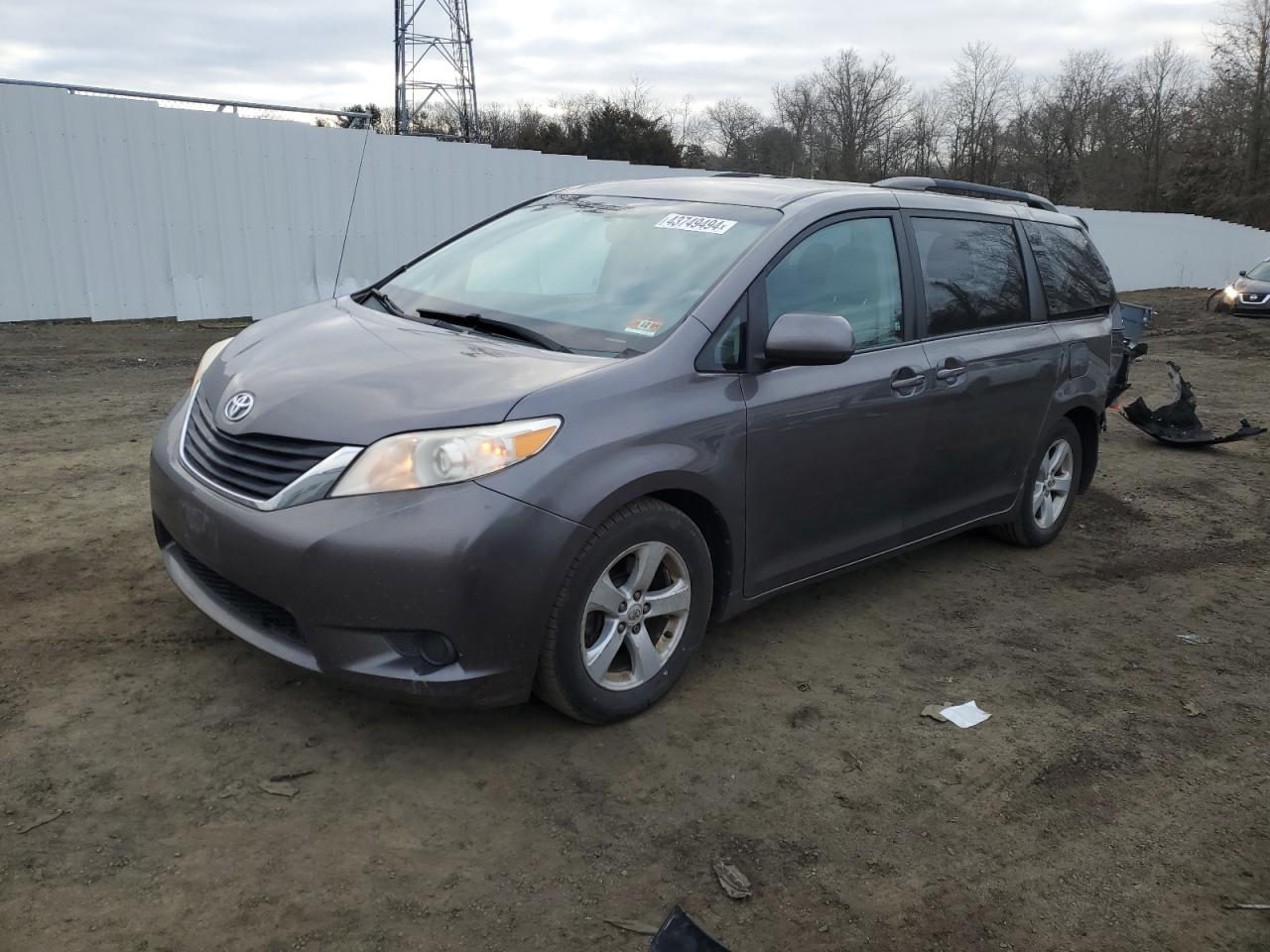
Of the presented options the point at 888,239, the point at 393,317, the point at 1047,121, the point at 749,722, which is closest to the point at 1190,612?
the point at 888,239

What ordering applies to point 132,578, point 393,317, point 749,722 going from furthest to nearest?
point 132,578, point 393,317, point 749,722

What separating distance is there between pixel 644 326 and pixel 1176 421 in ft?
23.0

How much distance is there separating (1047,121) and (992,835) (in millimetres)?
58525

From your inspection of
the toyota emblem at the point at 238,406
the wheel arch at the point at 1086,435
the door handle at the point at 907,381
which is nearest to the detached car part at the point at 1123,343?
the wheel arch at the point at 1086,435

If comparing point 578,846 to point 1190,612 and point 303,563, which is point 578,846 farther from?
point 1190,612

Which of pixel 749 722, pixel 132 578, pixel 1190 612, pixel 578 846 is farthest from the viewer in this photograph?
pixel 1190 612

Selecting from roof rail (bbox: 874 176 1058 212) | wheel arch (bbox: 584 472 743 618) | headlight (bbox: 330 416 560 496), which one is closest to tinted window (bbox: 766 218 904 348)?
roof rail (bbox: 874 176 1058 212)

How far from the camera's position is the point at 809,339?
11.7 feet

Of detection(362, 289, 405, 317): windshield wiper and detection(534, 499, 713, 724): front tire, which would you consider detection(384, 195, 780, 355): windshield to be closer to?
detection(362, 289, 405, 317): windshield wiper

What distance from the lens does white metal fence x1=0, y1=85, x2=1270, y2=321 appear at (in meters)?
11.2

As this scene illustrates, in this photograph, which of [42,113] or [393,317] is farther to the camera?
[42,113]

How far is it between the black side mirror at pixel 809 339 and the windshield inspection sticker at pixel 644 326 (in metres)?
0.40

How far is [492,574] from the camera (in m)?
2.89

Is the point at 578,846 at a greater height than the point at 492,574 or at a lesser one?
lesser
